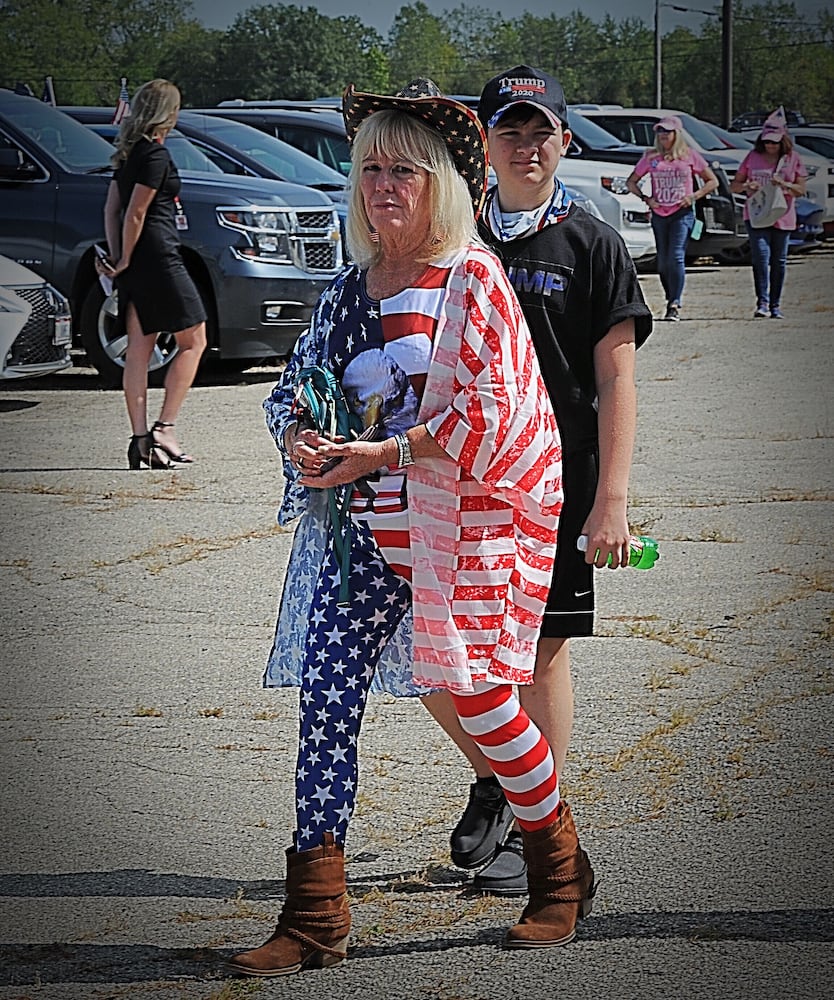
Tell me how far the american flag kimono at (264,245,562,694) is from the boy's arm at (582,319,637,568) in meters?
0.29

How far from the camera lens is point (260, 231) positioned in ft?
39.7

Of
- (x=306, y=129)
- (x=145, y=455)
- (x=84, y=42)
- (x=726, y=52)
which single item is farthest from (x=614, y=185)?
(x=84, y=42)

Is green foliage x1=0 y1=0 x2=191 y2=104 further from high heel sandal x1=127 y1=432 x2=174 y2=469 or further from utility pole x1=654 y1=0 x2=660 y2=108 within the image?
high heel sandal x1=127 y1=432 x2=174 y2=469

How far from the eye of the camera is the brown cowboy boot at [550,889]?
341cm

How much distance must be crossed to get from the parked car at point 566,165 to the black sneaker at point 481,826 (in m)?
13.4

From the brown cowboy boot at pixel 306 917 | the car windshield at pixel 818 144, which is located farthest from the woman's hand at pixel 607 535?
the car windshield at pixel 818 144

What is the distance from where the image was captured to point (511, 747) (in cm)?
332

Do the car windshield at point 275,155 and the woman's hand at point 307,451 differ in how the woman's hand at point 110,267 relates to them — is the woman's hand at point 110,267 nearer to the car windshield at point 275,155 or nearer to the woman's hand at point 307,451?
the woman's hand at point 307,451

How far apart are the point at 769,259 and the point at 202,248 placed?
6948 mm

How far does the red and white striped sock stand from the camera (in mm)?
3281

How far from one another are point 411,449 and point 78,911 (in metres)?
1.40

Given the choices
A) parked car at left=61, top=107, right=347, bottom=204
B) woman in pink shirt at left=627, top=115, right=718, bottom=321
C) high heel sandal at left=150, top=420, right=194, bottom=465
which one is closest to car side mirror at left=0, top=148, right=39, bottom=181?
parked car at left=61, top=107, right=347, bottom=204

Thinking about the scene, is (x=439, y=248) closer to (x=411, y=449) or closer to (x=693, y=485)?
(x=411, y=449)

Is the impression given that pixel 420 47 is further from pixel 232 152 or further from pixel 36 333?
pixel 36 333
